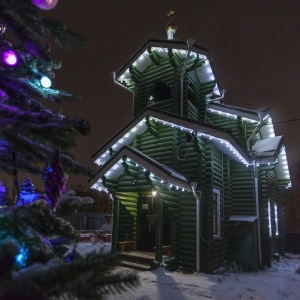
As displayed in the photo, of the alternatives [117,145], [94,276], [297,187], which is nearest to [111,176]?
[117,145]

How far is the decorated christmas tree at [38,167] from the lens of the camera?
150 centimetres

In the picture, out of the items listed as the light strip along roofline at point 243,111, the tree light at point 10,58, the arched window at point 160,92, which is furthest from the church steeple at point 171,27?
the tree light at point 10,58

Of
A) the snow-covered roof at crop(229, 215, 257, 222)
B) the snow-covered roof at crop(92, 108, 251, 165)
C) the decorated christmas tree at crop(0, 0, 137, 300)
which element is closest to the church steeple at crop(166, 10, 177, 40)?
the snow-covered roof at crop(92, 108, 251, 165)

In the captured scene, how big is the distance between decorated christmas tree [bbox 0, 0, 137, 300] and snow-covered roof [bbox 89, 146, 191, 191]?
21.2ft

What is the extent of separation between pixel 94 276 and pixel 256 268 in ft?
42.1

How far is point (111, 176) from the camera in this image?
12852 millimetres

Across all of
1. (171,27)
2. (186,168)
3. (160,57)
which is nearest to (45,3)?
(186,168)

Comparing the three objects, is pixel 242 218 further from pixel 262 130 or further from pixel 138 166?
pixel 262 130

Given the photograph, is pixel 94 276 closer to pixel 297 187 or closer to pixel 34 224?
pixel 34 224

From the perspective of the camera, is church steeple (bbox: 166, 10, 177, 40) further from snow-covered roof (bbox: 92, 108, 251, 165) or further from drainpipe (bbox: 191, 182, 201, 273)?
drainpipe (bbox: 191, 182, 201, 273)

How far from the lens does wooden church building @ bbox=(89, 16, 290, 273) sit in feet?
37.3

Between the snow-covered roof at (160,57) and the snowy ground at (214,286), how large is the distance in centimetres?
971

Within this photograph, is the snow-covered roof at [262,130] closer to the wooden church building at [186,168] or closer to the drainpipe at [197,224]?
the wooden church building at [186,168]

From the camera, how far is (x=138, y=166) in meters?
12.2
